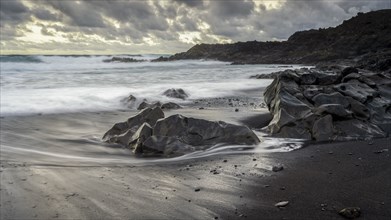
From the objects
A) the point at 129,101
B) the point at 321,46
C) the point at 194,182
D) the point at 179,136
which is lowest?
the point at 129,101

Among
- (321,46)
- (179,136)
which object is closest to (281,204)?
(179,136)

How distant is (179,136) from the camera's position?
20.7 feet

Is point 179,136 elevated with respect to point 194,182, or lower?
elevated

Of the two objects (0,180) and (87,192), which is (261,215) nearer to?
(87,192)

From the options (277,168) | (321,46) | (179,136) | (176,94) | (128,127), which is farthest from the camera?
(321,46)

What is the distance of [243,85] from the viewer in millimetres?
19219

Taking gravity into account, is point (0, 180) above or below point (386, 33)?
below

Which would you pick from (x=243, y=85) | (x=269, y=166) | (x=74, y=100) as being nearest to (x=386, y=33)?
(x=243, y=85)

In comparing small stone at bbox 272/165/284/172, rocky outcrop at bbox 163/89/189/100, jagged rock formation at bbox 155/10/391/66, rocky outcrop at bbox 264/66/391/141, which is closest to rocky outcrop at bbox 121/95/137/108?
rocky outcrop at bbox 163/89/189/100

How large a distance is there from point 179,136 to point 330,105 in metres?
2.93

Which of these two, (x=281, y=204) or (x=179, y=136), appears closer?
(x=281, y=204)

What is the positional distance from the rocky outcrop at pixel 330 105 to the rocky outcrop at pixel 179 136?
38.5 inches

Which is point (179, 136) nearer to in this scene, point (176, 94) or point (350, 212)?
point (350, 212)

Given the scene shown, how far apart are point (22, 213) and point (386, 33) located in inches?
2109
